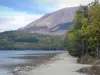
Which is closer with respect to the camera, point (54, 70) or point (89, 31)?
point (54, 70)

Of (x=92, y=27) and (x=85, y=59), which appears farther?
(x=85, y=59)

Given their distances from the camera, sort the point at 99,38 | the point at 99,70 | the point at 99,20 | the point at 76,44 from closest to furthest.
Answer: the point at 99,70
the point at 99,20
the point at 99,38
the point at 76,44

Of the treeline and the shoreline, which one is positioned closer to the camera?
the shoreline

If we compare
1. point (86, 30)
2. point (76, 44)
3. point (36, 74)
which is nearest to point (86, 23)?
point (86, 30)

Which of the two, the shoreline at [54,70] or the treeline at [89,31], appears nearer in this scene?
the shoreline at [54,70]

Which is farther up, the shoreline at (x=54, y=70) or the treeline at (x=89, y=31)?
the treeline at (x=89, y=31)

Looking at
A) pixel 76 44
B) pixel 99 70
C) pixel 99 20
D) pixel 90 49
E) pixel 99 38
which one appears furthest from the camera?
pixel 76 44

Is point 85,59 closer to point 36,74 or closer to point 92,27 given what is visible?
point 92,27

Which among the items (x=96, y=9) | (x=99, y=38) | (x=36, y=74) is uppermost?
(x=96, y=9)

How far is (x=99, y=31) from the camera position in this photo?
196 ft

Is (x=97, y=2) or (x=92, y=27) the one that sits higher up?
(x=97, y=2)

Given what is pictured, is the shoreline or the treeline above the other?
the treeline

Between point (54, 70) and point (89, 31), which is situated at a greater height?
point (89, 31)

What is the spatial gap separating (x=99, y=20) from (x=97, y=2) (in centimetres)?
671
